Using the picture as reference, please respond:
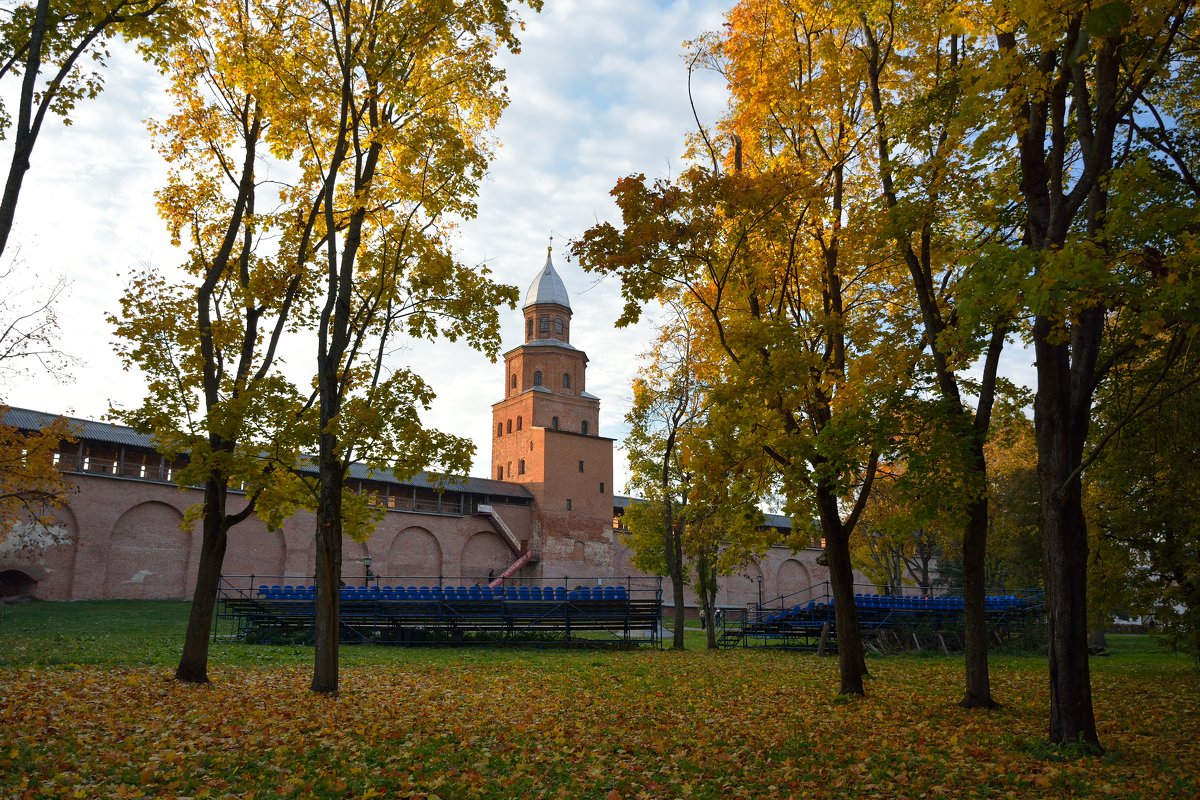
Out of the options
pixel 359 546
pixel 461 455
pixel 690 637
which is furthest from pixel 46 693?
pixel 359 546

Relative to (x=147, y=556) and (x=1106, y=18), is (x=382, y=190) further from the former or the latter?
(x=147, y=556)

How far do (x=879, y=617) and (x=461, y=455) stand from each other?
59.4 ft

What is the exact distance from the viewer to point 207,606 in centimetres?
1162

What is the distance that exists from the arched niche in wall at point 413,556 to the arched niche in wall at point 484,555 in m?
1.67

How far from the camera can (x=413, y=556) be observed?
3994cm

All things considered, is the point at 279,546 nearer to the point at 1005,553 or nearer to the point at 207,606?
the point at 207,606

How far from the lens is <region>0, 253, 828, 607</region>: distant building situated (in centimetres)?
3042

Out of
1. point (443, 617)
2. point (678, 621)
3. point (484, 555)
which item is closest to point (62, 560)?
point (443, 617)

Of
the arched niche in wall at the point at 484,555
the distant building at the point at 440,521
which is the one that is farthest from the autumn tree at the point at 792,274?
the arched niche in wall at the point at 484,555

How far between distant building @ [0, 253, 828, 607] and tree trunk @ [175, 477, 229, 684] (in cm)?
1213

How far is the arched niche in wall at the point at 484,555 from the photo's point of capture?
42000mm

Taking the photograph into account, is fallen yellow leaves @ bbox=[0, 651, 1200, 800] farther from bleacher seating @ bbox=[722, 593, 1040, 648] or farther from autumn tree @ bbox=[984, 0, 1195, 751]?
bleacher seating @ bbox=[722, 593, 1040, 648]

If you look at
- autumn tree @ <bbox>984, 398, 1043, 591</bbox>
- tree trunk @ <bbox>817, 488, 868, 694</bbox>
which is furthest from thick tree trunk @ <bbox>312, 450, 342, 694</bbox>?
autumn tree @ <bbox>984, 398, 1043, 591</bbox>

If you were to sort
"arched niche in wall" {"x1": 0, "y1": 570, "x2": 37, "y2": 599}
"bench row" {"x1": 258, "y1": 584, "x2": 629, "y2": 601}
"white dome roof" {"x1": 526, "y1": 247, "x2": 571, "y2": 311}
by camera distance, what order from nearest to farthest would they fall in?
"bench row" {"x1": 258, "y1": 584, "x2": 629, "y2": 601}
"arched niche in wall" {"x1": 0, "y1": 570, "x2": 37, "y2": 599}
"white dome roof" {"x1": 526, "y1": 247, "x2": 571, "y2": 311}
